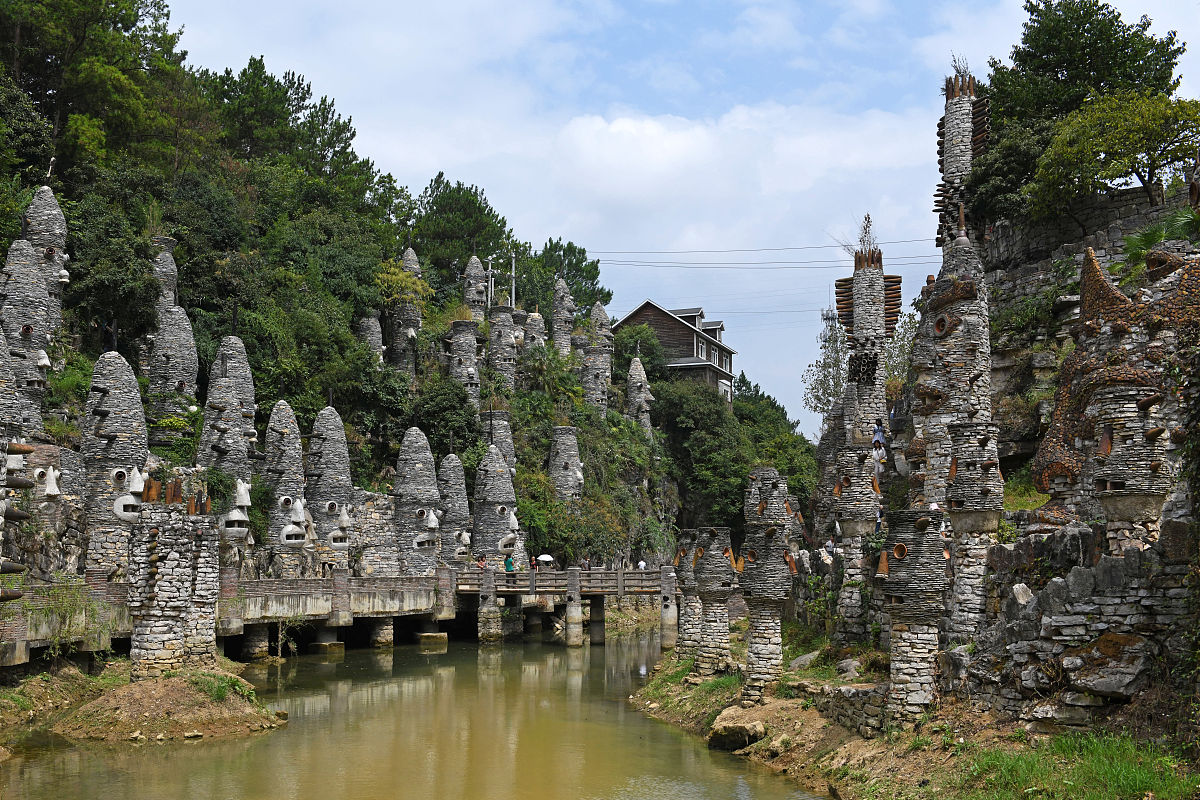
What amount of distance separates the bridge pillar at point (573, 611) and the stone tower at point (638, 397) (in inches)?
993

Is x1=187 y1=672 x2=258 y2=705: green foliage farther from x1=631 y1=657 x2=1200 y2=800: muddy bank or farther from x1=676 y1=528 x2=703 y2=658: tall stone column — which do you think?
x1=676 y1=528 x2=703 y2=658: tall stone column

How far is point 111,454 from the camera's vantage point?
83.3ft

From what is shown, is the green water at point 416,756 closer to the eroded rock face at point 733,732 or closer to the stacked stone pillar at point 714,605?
the eroded rock face at point 733,732

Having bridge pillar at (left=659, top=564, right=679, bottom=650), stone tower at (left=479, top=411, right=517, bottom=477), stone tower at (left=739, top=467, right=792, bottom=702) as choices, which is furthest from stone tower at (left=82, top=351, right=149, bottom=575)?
stone tower at (left=479, top=411, right=517, bottom=477)

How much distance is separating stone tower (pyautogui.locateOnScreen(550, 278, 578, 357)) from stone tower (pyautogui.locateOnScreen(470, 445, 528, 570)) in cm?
2170

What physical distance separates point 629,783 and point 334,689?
10.8 m

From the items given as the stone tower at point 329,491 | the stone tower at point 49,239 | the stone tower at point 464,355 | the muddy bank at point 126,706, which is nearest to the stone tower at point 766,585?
the muddy bank at point 126,706

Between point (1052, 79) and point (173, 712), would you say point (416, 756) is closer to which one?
point (173, 712)

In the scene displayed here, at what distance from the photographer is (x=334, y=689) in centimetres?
2383

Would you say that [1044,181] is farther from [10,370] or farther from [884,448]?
[10,370]

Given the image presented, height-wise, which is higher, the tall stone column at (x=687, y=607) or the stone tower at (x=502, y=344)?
the stone tower at (x=502, y=344)

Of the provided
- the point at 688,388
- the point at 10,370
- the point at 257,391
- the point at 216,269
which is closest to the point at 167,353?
the point at 257,391

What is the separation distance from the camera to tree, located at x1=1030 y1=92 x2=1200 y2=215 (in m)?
26.4

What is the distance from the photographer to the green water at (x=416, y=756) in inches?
574
